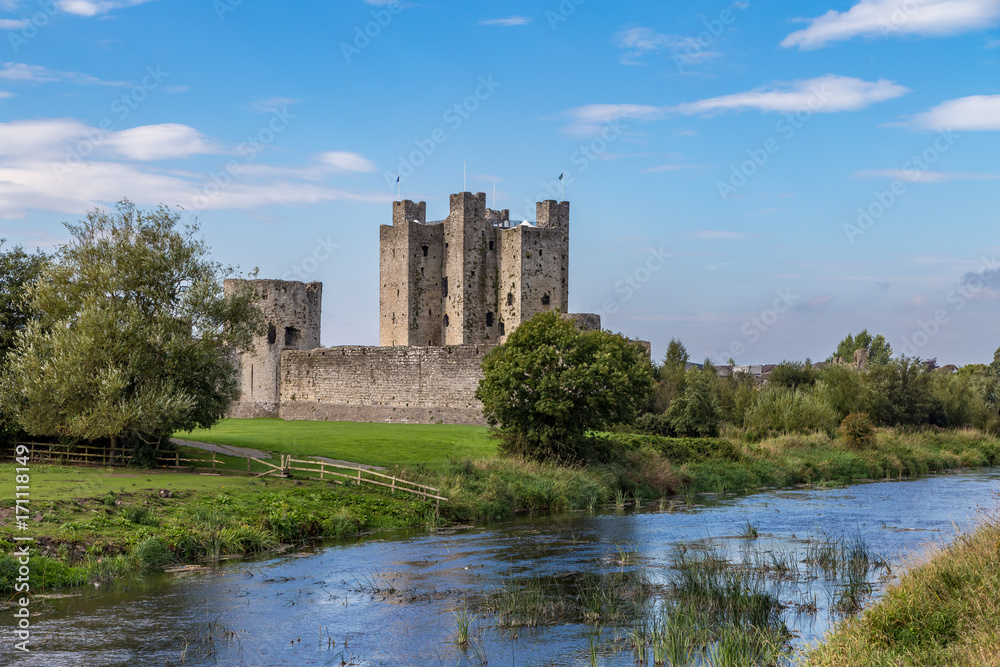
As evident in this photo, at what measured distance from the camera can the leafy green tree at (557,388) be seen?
91.8 feet

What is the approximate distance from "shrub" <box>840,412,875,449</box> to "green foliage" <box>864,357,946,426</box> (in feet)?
26.6

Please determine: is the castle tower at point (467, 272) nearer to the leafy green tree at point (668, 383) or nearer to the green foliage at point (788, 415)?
the leafy green tree at point (668, 383)

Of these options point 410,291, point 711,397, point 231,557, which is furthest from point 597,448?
point 410,291

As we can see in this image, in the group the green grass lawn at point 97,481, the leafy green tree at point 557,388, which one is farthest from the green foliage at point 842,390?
the green grass lawn at point 97,481

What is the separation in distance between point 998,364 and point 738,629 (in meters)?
74.5

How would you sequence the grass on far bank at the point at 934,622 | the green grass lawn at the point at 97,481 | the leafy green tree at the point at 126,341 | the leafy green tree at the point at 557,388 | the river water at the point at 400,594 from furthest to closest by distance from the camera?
1. the leafy green tree at the point at 557,388
2. the leafy green tree at the point at 126,341
3. the green grass lawn at the point at 97,481
4. the river water at the point at 400,594
5. the grass on far bank at the point at 934,622

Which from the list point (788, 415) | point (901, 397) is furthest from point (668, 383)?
point (901, 397)

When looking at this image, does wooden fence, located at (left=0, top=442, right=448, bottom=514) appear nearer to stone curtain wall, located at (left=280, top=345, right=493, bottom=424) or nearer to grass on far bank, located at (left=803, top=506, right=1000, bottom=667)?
grass on far bank, located at (left=803, top=506, right=1000, bottom=667)

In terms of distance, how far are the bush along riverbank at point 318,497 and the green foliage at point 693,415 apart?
6.55ft

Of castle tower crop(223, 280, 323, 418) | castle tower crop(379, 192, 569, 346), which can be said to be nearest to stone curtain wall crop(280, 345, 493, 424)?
castle tower crop(223, 280, 323, 418)

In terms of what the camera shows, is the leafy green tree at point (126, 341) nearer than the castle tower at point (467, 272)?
Yes

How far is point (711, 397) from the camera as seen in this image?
39844 mm

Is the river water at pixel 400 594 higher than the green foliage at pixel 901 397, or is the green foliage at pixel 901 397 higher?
the green foliage at pixel 901 397

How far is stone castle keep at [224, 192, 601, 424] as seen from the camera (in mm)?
40062
